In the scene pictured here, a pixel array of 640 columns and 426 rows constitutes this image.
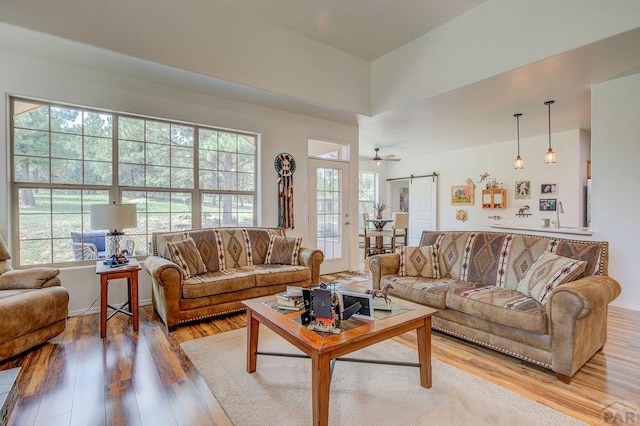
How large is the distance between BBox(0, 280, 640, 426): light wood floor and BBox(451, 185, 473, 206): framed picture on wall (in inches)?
188

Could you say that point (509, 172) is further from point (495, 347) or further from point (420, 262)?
point (495, 347)

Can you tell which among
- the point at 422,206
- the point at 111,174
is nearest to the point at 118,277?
the point at 111,174

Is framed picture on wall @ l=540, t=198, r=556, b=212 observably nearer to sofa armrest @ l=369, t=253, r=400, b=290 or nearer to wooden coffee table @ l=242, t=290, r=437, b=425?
sofa armrest @ l=369, t=253, r=400, b=290

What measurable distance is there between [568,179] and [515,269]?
14.3ft

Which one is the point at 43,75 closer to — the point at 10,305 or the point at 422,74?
the point at 10,305

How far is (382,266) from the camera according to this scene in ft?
11.0

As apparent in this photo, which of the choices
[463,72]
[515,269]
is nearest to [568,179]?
[463,72]

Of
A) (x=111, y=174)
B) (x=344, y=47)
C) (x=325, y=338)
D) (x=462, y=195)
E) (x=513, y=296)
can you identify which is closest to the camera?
(x=325, y=338)

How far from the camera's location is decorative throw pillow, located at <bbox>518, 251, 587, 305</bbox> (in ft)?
7.75

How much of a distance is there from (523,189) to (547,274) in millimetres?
4890

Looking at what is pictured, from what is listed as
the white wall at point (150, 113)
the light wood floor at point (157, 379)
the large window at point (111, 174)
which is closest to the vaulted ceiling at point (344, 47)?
the white wall at point (150, 113)

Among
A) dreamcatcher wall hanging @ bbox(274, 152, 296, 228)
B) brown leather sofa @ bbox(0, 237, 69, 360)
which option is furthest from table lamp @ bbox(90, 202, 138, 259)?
dreamcatcher wall hanging @ bbox(274, 152, 296, 228)

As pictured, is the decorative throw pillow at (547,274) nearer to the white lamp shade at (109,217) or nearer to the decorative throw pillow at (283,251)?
the decorative throw pillow at (283,251)

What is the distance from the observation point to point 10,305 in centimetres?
232
